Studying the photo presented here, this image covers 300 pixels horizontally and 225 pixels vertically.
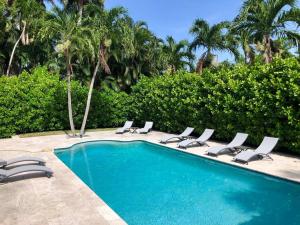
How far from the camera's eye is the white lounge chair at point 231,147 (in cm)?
1348

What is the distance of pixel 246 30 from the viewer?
679 inches

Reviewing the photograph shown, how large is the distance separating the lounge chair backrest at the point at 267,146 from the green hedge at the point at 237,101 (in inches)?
30.0

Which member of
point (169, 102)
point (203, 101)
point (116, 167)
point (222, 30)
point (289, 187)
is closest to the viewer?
point (289, 187)

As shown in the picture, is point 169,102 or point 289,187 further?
point 169,102

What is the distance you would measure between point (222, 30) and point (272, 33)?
25.0 ft

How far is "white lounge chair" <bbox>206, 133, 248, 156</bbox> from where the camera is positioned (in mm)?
13477

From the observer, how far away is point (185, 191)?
965 centimetres

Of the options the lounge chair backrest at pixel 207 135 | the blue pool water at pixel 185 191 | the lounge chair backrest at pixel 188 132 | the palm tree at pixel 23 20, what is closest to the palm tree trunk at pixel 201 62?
the lounge chair backrest at pixel 188 132

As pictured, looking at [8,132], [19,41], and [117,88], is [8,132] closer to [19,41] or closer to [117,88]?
[117,88]

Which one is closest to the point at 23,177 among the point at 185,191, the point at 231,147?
the point at 185,191

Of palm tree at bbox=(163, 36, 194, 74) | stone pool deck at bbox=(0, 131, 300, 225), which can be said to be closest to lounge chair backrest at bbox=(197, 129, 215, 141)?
stone pool deck at bbox=(0, 131, 300, 225)

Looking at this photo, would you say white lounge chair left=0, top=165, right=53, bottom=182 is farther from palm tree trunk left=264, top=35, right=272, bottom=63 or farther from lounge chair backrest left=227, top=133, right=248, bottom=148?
palm tree trunk left=264, top=35, right=272, bottom=63

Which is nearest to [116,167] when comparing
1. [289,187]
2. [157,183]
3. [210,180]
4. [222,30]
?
[157,183]

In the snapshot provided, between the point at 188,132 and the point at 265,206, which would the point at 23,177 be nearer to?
the point at 265,206
